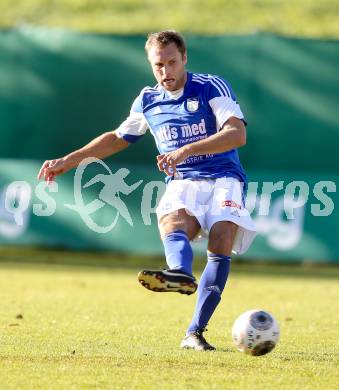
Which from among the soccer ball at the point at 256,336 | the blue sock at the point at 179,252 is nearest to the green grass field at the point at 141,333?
the soccer ball at the point at 256,336

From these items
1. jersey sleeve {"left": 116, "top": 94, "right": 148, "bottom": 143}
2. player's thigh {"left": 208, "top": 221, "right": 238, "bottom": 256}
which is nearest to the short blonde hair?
jersey sleeve {"left": 116, "top": 94, "right": 148, "bottom": 143}

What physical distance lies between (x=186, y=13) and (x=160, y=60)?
17352 mm

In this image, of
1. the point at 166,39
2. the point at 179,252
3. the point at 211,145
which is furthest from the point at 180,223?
the point at 166,39

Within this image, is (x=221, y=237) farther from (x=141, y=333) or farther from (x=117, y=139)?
(x=141, y=333)

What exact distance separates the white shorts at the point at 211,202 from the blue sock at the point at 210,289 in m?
0.26

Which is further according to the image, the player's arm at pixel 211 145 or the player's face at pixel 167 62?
the player's face at pixel 167 62

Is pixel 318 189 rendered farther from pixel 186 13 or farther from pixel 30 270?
pixel 186 13

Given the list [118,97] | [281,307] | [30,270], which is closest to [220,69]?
[118,97]

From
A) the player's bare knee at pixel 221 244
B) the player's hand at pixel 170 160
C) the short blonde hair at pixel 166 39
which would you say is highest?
the short blonde hair at pixel 166 39

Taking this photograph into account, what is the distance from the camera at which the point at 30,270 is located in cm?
1538

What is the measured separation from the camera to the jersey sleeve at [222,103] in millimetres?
7668

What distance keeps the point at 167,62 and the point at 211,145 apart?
682 mm

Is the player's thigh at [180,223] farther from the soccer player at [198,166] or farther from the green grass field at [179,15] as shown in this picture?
the green grass field at [179,15]

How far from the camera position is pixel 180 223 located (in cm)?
771
